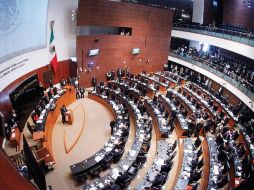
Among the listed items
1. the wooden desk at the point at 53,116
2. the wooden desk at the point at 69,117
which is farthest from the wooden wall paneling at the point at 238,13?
the wooden desk at the point at 69,117

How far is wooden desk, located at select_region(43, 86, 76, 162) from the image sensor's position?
41.7 ft

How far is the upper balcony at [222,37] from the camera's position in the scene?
1833 centimetres

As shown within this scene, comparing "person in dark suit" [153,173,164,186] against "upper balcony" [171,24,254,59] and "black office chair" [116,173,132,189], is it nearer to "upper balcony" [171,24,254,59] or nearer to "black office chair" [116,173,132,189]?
"black office chair" [116,173,132,189]

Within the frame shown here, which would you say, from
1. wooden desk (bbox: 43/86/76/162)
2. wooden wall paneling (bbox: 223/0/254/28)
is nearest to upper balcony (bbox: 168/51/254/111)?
wooden wall paneling (bbox: 223/0/254/28)

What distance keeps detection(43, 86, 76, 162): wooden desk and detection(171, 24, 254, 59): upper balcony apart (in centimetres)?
1268

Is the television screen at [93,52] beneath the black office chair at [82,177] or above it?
above

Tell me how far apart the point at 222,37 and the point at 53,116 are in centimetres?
1472

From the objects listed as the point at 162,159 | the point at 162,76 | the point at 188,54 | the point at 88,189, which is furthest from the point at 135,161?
the point at 188,54

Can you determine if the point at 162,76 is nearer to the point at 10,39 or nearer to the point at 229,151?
the point at 229,151

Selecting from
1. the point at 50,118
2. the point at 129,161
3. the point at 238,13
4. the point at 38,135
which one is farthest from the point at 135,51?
the point at 129,161

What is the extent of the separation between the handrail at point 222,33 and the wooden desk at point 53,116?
1285 cm

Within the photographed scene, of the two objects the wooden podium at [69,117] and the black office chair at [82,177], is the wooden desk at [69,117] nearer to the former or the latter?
the wooden podium at [69,117]

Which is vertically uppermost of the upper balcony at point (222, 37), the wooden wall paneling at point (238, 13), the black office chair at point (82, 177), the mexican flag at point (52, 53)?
the wooden wall paneling at point (238, 13)

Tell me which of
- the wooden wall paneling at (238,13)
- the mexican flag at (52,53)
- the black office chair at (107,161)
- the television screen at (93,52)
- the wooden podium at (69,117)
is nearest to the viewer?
the black office chair at (107,161)
